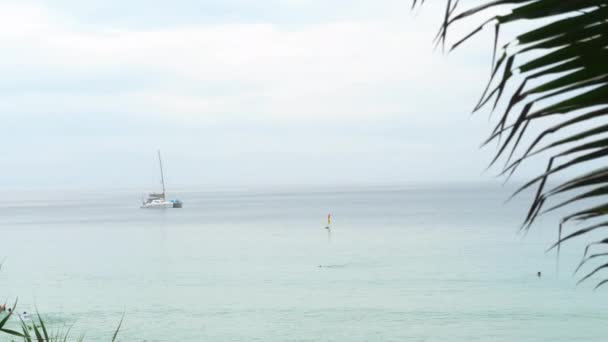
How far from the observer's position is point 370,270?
55.9m

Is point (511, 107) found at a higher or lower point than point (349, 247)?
higher

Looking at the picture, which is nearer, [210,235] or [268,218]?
[210,235]

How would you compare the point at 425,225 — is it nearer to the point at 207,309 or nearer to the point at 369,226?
the point at 369,226

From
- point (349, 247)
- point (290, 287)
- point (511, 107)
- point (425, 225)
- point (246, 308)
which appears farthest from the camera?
point (425, 225)

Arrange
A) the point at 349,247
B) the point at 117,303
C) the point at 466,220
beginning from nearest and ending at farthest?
the point at 117,303
the point at 349,247
the point at 466,220

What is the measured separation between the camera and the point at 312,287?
48.5 metres

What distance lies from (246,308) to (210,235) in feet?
170

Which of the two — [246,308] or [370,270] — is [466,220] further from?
[246,308]

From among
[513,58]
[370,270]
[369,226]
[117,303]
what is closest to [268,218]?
[369,226]

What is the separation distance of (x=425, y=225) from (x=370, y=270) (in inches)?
1852

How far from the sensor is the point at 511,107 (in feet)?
3.42

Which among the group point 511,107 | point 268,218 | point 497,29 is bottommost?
point 268,218

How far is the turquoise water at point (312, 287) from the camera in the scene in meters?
36.8

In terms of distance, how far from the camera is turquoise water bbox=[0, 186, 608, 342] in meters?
36.8
